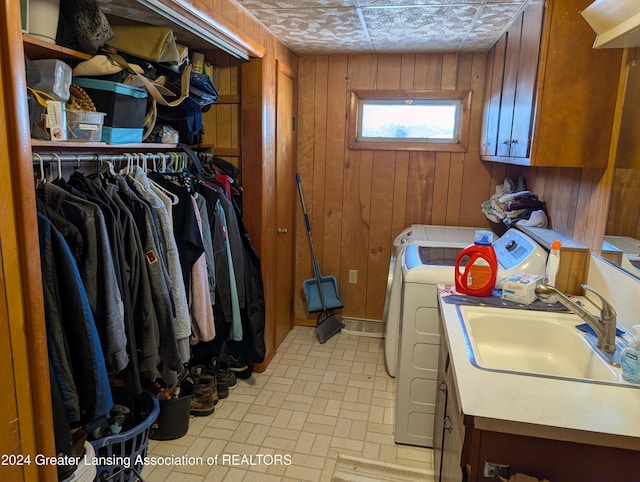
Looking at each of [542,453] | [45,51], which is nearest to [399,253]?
[542,453]

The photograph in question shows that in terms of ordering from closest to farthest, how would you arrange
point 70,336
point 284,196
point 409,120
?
point 70,336, point 284,196, point 409,120

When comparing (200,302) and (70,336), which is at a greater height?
(70,336)

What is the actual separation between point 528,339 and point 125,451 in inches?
64.9

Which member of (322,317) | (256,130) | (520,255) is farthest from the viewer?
(322,317)

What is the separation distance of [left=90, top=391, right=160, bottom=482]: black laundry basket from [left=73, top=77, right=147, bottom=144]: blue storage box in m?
1.19

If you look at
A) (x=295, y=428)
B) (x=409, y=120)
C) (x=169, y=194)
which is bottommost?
(x=295, y=428)

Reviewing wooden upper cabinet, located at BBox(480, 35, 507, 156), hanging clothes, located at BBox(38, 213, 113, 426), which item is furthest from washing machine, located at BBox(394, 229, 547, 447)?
hanging clothes, located at BBox(38, 213, 113, 426)

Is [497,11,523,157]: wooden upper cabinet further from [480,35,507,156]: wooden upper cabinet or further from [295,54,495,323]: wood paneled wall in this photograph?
[295,54,495,323]: wood paneled wall

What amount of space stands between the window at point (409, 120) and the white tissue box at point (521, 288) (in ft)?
5.55

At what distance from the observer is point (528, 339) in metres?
1.71

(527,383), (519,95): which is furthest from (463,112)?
(527,383)

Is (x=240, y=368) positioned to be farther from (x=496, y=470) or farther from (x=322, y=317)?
(x=496, y=470)

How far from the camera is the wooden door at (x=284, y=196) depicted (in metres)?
3.11

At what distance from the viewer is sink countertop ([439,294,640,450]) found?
3.49 feet
